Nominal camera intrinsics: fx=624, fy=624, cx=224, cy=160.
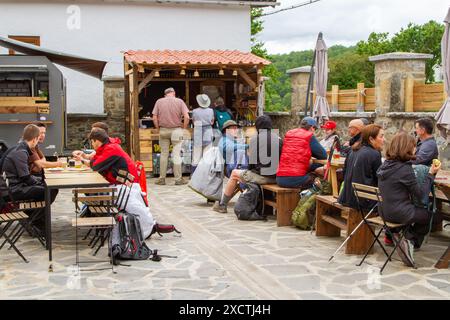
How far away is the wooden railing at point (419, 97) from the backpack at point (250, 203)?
15.1ft

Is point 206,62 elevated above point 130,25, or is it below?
below

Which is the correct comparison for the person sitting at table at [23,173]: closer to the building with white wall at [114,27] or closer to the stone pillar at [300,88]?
the stone pillar at [300,88]

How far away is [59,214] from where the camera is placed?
30.6 feet

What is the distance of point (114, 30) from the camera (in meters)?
18.8

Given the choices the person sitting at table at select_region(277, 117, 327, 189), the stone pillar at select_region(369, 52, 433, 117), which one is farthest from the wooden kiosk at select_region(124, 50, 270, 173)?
the person sitting at table at select_region(277, 117, 327, 189)

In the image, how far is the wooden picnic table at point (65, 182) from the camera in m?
A: 6.23

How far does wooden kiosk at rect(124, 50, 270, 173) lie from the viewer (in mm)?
13984

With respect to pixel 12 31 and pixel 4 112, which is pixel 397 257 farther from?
pixel 12 31

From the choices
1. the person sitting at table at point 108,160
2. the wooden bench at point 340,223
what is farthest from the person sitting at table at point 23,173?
the wooden bench at point 340,223

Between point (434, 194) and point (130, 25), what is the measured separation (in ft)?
46.0

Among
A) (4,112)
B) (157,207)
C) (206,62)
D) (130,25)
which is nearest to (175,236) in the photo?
(157,207)

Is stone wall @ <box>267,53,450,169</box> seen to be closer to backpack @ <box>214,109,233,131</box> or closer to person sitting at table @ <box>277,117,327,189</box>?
backpack @ <box>214,109,233,131</box>

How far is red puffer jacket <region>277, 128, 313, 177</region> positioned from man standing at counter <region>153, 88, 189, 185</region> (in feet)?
15.8

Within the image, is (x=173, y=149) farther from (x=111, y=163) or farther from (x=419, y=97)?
(x=111, y=163)
